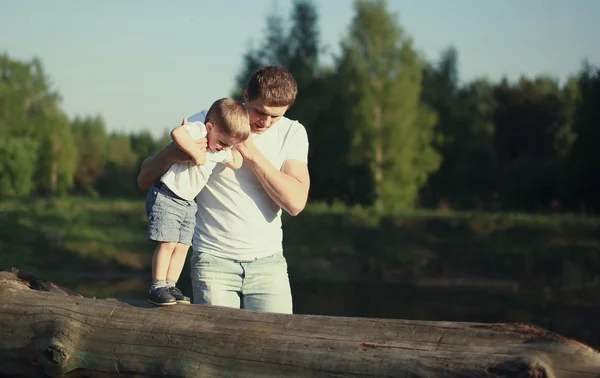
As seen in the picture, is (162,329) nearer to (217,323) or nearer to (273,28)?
(217,323)

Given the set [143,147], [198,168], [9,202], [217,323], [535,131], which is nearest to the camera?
[217,323]

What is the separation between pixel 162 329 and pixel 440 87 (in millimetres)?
39619

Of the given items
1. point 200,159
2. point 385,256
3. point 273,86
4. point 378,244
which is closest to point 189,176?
point 200,159

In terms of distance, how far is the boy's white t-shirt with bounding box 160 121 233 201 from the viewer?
339 cm

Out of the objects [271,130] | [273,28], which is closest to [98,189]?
[273,28]

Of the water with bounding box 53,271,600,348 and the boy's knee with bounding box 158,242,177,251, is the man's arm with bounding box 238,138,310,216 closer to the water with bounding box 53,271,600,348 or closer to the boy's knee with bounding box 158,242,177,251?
the boy's knee with bounding box 158,242,177,251

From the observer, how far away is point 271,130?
11.7 ft

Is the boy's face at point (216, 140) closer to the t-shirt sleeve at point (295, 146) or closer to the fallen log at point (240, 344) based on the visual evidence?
the t-shirt sleeve at point (295, 146)

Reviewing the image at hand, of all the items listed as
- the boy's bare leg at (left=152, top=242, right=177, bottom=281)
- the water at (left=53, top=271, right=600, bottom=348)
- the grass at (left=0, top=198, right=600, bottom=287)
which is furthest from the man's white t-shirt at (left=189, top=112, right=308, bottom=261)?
the grass at (left=0, top=198, right=600, bottom=287)

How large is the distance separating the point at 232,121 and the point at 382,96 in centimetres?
2983

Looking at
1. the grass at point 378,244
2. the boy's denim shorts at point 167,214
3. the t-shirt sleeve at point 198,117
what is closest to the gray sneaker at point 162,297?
the boy's denim shorts at point 167,214

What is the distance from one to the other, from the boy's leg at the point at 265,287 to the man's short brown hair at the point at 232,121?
50 centimetres

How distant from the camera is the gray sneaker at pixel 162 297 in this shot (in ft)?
10.1

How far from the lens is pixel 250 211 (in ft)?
11.4
